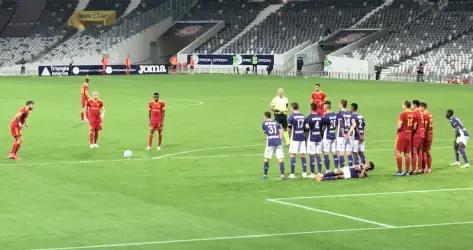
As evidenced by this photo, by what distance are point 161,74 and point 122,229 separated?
7915cm

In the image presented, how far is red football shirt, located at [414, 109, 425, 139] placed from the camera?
29227mm

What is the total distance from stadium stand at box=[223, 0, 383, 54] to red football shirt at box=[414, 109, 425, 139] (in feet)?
228

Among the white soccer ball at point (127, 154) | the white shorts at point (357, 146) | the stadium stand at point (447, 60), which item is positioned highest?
the stadium stand at point (447, 60)

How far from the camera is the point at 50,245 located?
1939 centimetres

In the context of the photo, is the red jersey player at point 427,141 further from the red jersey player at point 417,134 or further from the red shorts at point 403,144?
the red shorts at point 403,144

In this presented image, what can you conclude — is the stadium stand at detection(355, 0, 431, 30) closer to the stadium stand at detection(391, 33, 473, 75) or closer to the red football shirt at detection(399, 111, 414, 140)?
the stadium stand at detection(391, 33, 473, 75)

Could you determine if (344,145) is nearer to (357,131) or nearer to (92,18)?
(357,131)

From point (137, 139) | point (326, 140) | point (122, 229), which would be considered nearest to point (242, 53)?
point (137, 139)

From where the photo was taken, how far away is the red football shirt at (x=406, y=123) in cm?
2897

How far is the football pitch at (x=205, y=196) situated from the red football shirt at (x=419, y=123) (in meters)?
1.26

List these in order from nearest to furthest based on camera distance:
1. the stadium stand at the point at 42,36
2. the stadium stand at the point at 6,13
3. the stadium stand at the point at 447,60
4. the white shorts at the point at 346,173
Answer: the white shorts at the point at 346,173 < the stadium stand at the point at 447,60 < the stadium stand at the point at 42,36 < the stadium stand at the point at 6,13

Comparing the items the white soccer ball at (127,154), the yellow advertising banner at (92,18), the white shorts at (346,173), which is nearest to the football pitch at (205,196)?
the white soccer ball at (127,154)

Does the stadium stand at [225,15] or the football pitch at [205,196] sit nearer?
the football pitch at [205,196]

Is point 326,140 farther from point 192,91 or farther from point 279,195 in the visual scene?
point 192,91
